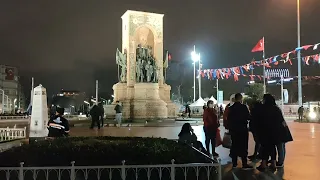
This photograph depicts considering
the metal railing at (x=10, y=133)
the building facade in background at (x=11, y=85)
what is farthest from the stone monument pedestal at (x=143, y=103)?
the building facade in background at (x=11, y=85)

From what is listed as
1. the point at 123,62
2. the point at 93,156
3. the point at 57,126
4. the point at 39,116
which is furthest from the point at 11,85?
the point at 93,156

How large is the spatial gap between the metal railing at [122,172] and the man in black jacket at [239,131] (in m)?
2.16

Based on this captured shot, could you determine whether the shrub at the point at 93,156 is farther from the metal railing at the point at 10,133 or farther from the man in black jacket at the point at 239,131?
the metal railing at the point at 10,133

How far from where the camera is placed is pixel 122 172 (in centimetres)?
614

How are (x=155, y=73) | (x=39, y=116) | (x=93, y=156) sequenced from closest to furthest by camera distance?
(x=93, y=156), (x=39, y=116), (x=155, y=73)

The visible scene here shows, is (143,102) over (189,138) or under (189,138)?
over

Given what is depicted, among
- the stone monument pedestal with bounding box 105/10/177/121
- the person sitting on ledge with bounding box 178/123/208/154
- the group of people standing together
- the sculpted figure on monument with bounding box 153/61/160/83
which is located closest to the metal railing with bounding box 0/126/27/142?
the person sitting on ledge with bounding box 178/123/208/154

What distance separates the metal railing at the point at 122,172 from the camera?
6.16 m

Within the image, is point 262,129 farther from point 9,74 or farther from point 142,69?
point 9,74

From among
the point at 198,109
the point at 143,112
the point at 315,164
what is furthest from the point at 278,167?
the point at 198,109

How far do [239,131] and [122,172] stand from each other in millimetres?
3620

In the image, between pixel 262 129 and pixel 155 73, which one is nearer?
pixel 262 129

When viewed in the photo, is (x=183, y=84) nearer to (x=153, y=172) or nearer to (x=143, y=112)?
(x=143, y=112)

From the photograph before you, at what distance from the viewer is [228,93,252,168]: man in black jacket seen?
8.77 m
